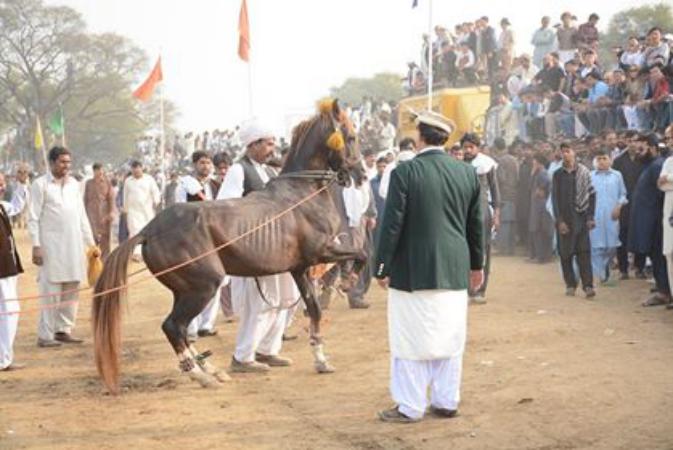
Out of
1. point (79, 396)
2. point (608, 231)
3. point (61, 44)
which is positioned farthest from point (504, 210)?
point (61, 44)

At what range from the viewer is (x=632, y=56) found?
56.7 ft

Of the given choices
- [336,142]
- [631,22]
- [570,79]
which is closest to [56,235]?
[336,142]

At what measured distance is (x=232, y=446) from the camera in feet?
19.8

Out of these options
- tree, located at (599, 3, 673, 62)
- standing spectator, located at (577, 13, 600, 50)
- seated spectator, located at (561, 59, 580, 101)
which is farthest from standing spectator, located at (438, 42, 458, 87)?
tree, located at (599, 3, 673, 62)

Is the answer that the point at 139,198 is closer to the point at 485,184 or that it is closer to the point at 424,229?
the point at 485,184

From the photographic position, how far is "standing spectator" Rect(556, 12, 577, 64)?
20562 millimetres

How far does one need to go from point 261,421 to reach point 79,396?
5.88ft

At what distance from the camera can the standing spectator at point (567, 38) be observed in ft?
67.5

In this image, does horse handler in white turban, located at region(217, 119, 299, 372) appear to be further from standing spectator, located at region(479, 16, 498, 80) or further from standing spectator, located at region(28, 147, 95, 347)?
standing spectator, located at region(479, 16, 498, 80)

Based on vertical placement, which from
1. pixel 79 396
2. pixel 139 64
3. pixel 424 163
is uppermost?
pixel 139 64

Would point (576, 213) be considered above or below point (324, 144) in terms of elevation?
below

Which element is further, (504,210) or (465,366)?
(504,210)

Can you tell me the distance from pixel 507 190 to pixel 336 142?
10.1 metres

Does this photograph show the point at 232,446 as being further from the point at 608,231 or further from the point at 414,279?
the point at 608,231
